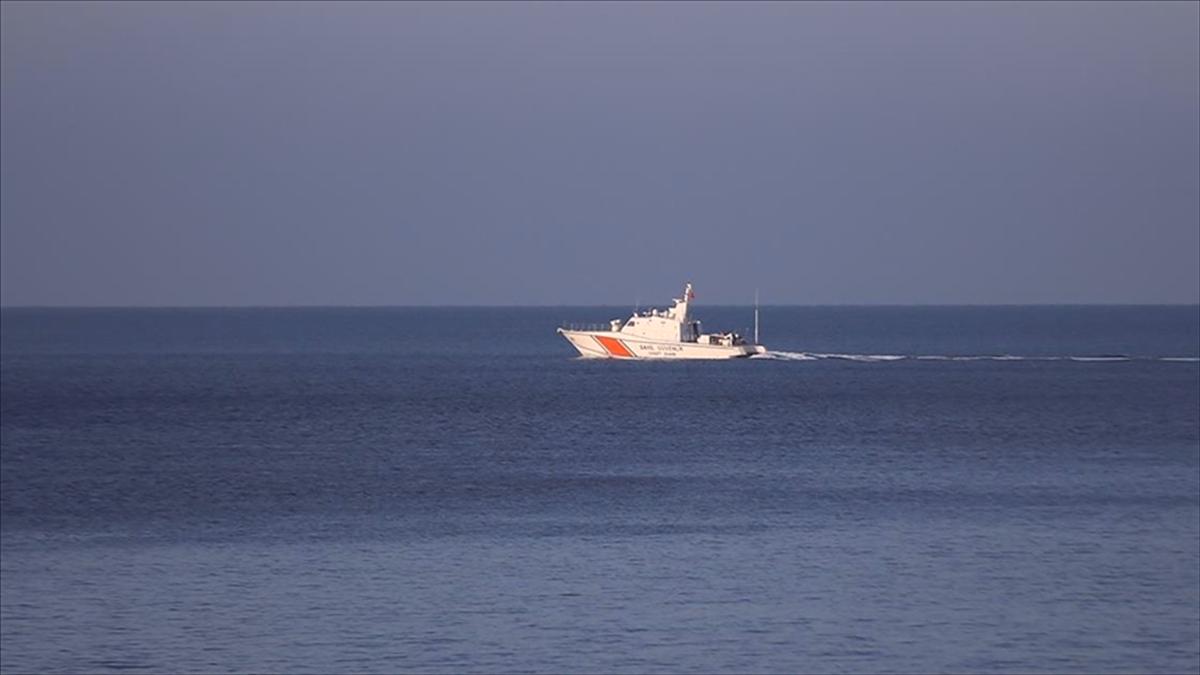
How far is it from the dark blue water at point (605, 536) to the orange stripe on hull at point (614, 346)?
35559 millimetres

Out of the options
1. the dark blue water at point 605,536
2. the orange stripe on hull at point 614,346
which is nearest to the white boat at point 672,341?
the orange stripe on hull at point 614,346

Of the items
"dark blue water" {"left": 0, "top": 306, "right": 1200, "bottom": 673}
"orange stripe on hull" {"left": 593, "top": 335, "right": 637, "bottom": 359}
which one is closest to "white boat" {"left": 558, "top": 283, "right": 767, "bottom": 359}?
"orange stripe on hull" {"left": 593, "top": 335, "right": 637, "bottom": 359}

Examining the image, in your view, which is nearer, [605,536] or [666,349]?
[605,536]

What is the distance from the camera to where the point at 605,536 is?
4041cm

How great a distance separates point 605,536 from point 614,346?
85.1 metres

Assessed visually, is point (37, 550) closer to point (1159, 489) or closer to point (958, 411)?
point (1159, 489)

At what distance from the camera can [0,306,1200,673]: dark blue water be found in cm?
2928

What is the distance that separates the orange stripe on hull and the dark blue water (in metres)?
35.6

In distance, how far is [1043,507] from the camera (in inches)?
1800

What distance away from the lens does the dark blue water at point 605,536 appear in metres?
29.3

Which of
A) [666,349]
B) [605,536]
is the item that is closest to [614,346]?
[666,349]

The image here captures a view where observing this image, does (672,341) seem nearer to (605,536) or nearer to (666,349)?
(666,349)

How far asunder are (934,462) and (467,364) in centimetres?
8457

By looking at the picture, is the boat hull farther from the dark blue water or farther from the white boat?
the dark blue water
